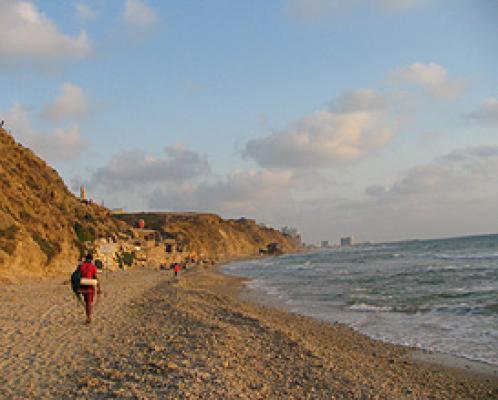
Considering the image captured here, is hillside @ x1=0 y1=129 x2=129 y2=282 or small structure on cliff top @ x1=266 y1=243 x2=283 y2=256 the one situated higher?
hillside @ x1=0 y1=129 x2=129 y2=282

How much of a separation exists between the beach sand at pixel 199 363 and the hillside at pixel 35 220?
12.7 meters

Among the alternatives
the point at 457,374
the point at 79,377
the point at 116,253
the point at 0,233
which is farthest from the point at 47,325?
the point at 116,253

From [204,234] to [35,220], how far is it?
98.4 meters

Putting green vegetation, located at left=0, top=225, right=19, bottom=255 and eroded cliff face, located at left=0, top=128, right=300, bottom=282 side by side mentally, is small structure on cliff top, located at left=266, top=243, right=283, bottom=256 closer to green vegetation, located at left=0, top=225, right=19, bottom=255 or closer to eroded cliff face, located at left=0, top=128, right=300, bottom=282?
eroded cliff face, located at left=0, top=128, right=300, bottom=282

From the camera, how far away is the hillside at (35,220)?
2589 centimetres

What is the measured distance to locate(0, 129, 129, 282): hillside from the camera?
1019 inches

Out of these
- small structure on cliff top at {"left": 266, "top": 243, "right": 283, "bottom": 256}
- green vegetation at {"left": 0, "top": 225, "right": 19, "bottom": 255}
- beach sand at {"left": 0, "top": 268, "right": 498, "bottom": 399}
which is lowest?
small structure on cliff top at {"left": 266, "top": 243, "right": 283, "bottom": 256}

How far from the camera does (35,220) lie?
31.9 meters

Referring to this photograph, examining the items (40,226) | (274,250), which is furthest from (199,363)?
(274,250)

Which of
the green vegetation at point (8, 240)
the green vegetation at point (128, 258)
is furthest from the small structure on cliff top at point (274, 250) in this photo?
the green vegetation at point (8, 240)

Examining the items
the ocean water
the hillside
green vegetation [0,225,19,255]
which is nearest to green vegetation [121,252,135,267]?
the hillside

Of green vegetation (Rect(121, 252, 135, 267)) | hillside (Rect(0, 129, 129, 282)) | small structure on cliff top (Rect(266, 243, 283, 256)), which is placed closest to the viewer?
hillside (Rect(0, 129, 129, 282))

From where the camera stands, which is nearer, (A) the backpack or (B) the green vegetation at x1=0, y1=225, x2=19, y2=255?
(A) the backpack

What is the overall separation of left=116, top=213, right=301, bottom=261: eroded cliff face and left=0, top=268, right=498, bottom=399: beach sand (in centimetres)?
7833
